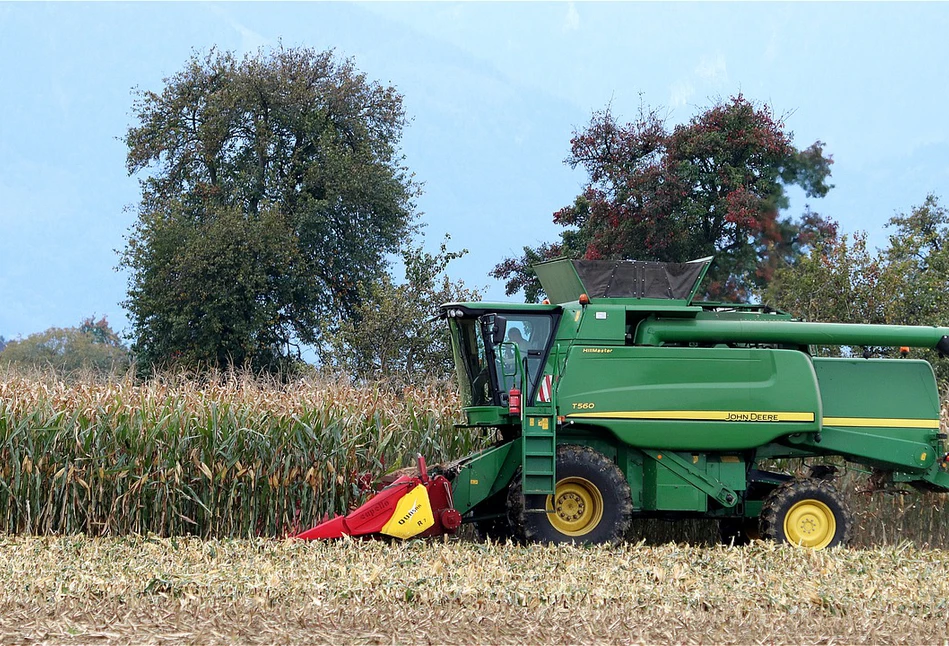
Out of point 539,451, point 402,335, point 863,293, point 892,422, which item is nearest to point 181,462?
point 539,451

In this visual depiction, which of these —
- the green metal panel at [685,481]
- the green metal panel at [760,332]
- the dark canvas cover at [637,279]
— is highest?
the dark canvas cover at [637,279]

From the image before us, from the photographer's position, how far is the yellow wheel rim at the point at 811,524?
9852mm

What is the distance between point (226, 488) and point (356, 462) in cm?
126

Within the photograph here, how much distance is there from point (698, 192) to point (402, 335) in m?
8.85

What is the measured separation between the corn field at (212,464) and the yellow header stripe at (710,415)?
6.11ft

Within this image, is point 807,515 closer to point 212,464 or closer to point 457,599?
point 457,599

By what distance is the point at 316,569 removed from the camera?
7551 mm

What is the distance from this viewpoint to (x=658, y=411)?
9.79 metres

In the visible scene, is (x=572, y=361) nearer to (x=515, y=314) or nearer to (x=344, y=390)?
(x=515, y=314)

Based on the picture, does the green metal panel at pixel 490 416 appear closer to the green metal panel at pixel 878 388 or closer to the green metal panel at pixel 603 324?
Answer: the green metal panel at pixel 603 324

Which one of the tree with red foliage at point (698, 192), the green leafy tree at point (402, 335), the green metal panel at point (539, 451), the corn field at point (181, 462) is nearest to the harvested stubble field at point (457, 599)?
the green metal panel at point (539, 451)

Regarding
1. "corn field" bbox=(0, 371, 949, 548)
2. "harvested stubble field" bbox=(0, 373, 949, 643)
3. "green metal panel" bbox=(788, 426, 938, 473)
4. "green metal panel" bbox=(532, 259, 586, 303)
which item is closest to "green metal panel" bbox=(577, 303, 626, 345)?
"green metal panel" bbox=(532, 259, 586, 303)

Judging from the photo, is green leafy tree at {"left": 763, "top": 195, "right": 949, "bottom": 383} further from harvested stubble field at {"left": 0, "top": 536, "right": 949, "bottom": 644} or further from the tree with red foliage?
harvested stubble field at {"left": 0, "top": 536, "right": 949, "bottom": 644}

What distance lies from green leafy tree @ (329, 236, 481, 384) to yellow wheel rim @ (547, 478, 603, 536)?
11267 mm
